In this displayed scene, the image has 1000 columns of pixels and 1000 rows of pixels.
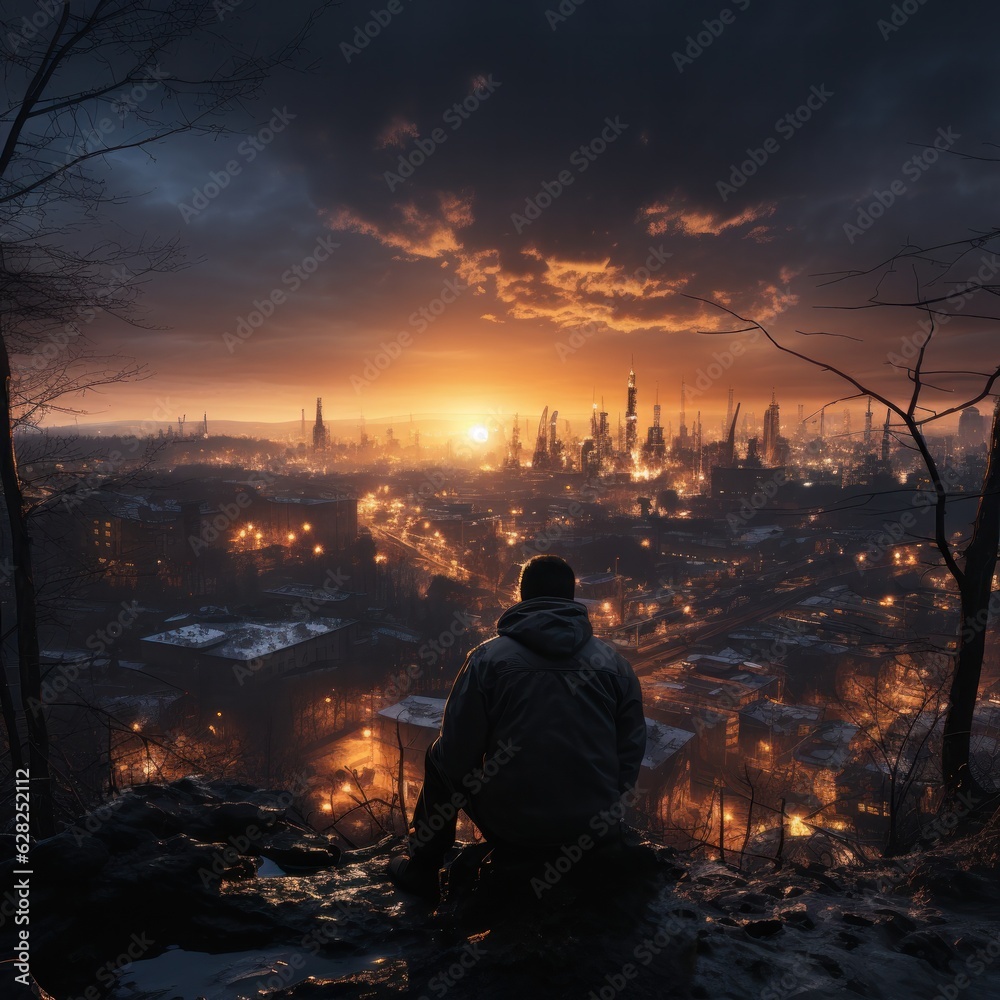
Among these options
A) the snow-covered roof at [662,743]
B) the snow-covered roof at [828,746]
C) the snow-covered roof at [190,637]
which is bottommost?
the snow-covered roof at [828,746]

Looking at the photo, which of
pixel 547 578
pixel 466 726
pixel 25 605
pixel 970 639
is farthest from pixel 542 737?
pixel 25 605

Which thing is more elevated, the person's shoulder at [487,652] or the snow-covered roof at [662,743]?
the person's shoulder at [487,652]

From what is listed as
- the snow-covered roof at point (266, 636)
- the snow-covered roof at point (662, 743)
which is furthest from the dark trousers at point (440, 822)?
the snow-covered roof at point (266, 636)

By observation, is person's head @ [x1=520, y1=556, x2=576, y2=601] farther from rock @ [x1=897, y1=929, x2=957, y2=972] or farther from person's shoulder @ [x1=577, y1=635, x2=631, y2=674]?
rock @ [x1=897, y1=929, x2=957, y2=972]

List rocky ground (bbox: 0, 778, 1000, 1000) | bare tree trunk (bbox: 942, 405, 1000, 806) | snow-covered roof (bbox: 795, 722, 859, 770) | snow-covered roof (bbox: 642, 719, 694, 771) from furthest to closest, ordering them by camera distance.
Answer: snow-covered roof (bbox: 795, 722, 859, 770), snow-covered roof (bbox: 642, 719, 694, 771), bare tree trunk (bbox: 942, 405, 1000, 806), rocky ground (bbox: 0, 778, 1000, 1000)

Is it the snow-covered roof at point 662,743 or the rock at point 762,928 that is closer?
the rock at point 762,928

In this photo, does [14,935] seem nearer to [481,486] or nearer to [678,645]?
[678,645]

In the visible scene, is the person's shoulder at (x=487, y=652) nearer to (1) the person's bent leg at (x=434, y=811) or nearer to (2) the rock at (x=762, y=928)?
(1) the person's bent leg at (x=434, y=811)

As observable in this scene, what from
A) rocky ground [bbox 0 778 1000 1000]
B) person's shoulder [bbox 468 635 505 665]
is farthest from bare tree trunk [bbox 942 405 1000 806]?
person's shoulder [bbox 468 635 505 665]
